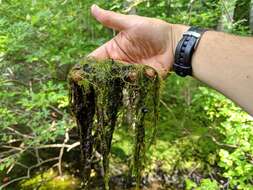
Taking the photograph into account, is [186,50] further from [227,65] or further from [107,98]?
[107,98]

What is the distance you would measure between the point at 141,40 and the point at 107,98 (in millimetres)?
371

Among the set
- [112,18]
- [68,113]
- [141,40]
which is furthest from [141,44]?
[68,113]

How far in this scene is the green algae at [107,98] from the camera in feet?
6.25

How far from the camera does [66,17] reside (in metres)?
4.00

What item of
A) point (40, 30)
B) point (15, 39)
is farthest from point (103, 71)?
point (40, 30)

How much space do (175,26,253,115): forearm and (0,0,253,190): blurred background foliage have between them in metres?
1.53

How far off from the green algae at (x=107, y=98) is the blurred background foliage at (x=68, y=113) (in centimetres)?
126

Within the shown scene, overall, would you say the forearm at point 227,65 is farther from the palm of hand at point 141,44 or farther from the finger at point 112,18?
the finger at point 112,18

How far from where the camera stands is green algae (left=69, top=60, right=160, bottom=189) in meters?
1.90

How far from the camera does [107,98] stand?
1923 mm

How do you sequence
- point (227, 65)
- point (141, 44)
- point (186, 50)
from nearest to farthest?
point (227, 65) → point (186, 50) → point (141, 44)

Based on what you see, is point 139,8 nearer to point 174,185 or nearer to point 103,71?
point 174,185

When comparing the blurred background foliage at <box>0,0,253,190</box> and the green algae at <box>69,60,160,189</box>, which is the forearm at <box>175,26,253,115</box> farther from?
the blurred background foliage at <box>0,0,253,190</box>

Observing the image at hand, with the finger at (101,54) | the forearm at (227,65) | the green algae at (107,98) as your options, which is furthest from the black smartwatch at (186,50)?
the finger at (101,54)
